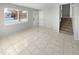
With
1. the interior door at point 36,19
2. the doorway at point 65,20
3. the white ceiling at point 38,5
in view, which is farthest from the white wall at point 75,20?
the interior door at point 36,19

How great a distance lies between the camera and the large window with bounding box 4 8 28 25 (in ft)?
5.03

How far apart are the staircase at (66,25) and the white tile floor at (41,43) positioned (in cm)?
8

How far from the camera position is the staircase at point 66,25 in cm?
160

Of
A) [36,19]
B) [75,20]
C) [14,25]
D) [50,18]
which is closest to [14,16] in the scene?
[14,25]

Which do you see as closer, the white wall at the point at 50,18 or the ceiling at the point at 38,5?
the ceiling at the point at 38,5

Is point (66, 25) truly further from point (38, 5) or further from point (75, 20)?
point (38, 5)

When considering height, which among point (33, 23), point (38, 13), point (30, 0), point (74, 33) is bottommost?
point (74, 33)

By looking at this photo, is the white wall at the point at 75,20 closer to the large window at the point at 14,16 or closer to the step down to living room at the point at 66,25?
the step down to living room at the point at 66,25

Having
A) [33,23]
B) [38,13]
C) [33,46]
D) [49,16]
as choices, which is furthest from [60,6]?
[33,46]

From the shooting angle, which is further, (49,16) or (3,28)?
(49,16)

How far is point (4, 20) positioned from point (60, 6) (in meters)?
0.78

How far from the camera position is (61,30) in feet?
5.33

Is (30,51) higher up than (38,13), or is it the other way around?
(38,13)
